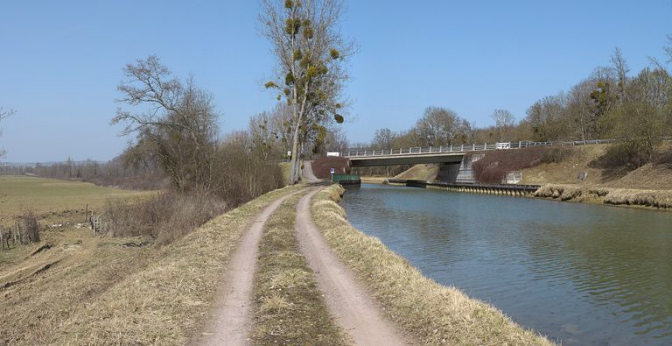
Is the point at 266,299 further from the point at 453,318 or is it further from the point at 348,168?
the point at 348,168

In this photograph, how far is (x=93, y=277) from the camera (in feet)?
44.7

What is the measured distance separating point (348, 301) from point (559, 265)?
1033cm

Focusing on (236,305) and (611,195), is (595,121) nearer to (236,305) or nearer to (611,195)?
(611,195)

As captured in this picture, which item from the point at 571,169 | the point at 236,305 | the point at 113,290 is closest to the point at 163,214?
the point at 113,290

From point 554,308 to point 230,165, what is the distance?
25.6 m

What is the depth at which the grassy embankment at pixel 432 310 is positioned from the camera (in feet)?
21.5

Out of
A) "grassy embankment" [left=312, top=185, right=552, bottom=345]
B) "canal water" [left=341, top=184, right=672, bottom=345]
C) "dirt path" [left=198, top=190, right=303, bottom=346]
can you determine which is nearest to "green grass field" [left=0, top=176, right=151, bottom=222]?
"dirt path" [left=198, top=190, right=303, bottom=346]

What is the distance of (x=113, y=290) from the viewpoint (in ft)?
31.6

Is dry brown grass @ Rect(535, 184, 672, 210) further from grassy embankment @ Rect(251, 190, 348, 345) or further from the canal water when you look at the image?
grassy embankment @ Rect(251, 190, 348, 345)

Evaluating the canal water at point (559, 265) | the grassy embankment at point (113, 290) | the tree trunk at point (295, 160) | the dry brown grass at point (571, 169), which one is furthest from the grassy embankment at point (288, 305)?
the dry brown grass at point (571, 169)

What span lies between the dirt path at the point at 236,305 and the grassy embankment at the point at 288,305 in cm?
16

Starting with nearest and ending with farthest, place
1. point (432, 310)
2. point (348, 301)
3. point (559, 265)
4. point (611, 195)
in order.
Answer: point (432, 310), point (348, 301), point (559, 265), point (611, 195)

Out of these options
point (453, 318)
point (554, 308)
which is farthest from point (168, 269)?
point (554, 308)

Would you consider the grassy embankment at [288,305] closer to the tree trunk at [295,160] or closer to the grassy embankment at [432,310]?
the grassy embankment at [432,310]
